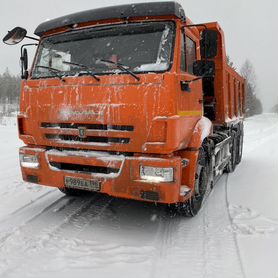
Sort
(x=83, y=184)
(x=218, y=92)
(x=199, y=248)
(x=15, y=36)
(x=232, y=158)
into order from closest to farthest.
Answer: (x=199, y=248) → (x=83, y=184) → (x=15, y=36) → (x=218, y=92) → (x=232, y=158)

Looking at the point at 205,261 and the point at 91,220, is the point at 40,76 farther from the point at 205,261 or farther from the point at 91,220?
the point at 205,261

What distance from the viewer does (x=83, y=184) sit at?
156 inches

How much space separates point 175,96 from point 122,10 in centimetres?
130

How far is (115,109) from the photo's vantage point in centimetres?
369

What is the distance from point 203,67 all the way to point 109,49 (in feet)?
3.95

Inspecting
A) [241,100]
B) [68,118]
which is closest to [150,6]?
[68,118]

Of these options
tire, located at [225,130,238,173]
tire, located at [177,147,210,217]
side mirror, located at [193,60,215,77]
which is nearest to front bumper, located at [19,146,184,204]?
tire, located at [177,147,210,217]

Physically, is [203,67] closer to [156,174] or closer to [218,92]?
[156,174]

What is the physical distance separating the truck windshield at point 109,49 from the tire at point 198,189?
1.49 m

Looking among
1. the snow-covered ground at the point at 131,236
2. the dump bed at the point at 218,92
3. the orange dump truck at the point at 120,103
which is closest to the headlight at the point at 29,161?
the orange dump truck at the point at 120,103

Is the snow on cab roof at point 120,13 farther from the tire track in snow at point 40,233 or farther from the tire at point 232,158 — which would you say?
A: the tire at point 232,158

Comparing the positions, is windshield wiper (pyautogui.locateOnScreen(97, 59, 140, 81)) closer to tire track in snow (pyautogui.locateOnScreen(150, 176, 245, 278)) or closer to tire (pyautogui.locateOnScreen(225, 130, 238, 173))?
tire track in snow (pyautogui.locateOnScreen(150, 176, 245, 278))

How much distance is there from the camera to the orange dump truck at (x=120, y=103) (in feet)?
11.8

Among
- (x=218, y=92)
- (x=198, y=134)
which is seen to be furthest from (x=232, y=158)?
(x=198, y=134)
